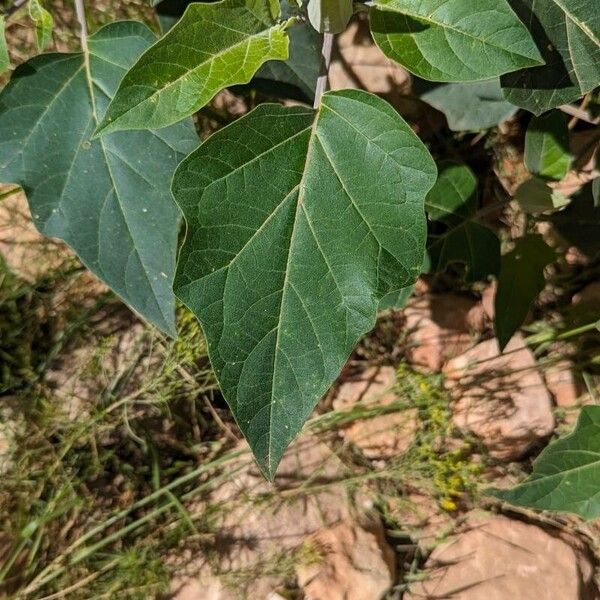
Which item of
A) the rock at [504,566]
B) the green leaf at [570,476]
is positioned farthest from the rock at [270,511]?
the green leaf at [570,476]

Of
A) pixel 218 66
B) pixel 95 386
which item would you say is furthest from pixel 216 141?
pixel 95 386

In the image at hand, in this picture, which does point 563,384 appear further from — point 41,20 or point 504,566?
point 41,20

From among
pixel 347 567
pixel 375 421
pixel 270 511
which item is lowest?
pixel 347 567

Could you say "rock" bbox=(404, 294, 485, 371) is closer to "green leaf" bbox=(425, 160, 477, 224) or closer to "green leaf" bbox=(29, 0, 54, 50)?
"green leaf" bbox=(425, 160, 477, 224)

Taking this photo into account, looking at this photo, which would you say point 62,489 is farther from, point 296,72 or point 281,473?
point 296,72

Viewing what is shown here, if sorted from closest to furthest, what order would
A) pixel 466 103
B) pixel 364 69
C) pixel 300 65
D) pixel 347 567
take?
pixel 300 65, pixel 466 103, pixel 364 69, pixel 347 567

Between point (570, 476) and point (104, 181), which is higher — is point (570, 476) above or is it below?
below

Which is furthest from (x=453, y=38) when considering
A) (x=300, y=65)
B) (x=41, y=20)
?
(x=41, y=20)
